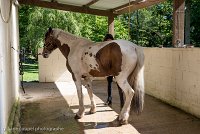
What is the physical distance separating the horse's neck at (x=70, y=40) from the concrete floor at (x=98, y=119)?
135 centimetres

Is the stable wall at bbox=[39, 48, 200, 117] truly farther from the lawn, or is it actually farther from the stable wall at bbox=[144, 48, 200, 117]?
the lawn

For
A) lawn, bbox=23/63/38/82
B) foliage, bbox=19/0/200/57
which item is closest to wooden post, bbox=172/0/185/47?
foliage, bbox=19/0/200/57

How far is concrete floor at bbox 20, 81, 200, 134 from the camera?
4645mm

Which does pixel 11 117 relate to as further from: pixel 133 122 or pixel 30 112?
pixel 133 122

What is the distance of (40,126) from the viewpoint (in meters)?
4.86

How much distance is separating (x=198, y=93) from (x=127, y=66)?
53.6 inches

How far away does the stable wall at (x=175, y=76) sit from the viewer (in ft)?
17.6

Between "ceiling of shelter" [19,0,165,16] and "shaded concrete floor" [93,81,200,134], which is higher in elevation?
"ceiling of shelter" [19,0,165,16]

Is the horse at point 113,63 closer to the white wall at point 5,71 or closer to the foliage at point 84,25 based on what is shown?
the white wall at point 5,71

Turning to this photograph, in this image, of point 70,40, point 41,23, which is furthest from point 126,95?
point 41,23

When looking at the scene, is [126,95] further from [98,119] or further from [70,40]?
[70,40]

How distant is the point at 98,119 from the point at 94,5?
5.08 metres

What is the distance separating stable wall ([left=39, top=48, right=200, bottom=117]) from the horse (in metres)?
1.04

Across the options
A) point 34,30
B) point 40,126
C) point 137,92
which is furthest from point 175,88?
point 34,30
